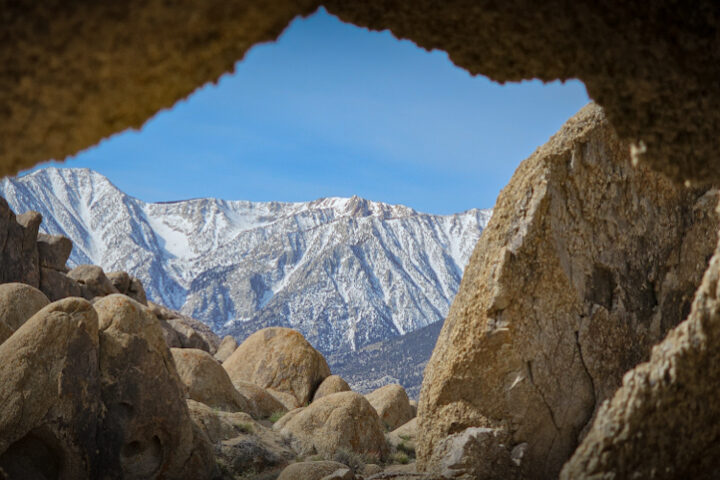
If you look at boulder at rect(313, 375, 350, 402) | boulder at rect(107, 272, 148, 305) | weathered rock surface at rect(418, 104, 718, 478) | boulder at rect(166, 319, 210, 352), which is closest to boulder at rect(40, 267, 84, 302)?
boulder at rect(107, 272, 148, 305)

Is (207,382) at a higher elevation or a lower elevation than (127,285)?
lower

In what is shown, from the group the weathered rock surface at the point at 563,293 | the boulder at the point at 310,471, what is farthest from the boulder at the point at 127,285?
the weathered rock surface at the point at 563,293

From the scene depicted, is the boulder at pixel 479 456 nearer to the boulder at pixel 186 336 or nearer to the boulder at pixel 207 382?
the boulder at pixel 207 382

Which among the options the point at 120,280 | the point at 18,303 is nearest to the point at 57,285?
the point at 120,280

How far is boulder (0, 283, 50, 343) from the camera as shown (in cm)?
1443

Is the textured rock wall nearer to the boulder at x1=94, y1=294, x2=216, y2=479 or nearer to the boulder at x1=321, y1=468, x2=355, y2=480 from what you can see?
the boulder at x1=321, y1=468, x2=355, y2=480

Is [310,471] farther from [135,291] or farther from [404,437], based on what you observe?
[135,291]

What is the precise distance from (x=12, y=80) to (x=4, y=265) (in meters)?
25.3

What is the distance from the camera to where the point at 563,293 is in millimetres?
9523

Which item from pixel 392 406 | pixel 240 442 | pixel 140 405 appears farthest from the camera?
pixel 392 406

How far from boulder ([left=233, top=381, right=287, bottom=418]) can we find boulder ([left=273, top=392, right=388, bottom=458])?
2.38m

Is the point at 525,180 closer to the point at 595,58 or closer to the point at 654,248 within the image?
the point at 654,248

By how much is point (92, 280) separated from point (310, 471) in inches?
858

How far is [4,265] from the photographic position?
83.0 feet
